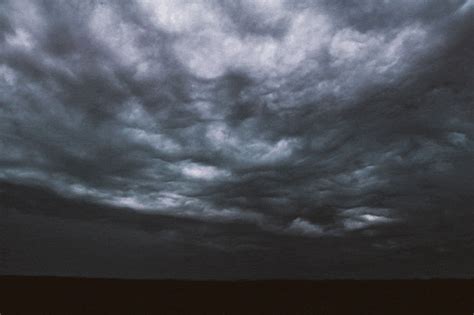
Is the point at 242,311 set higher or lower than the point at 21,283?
lower

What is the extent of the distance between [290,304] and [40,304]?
7.70m

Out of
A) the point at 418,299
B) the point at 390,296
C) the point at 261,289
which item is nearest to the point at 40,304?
the point at 261,289

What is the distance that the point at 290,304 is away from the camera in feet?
40.0

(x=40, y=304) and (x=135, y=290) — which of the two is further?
(x=135, y=290)

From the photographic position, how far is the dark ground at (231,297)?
38.1ft

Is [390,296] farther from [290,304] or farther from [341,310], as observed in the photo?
[290,304]

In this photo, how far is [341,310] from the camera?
1189 centimetres

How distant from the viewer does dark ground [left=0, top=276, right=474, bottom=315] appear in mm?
11602

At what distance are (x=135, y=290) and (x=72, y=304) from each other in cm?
194

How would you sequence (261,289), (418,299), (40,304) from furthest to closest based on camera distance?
(261,289) → (418,299) → (40,304)

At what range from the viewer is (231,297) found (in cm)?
1231

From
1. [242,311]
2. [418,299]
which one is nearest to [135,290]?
[242,311]

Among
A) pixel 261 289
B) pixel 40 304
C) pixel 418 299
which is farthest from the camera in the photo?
pixel 261 289

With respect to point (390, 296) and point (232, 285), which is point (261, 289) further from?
point (390, 296)
